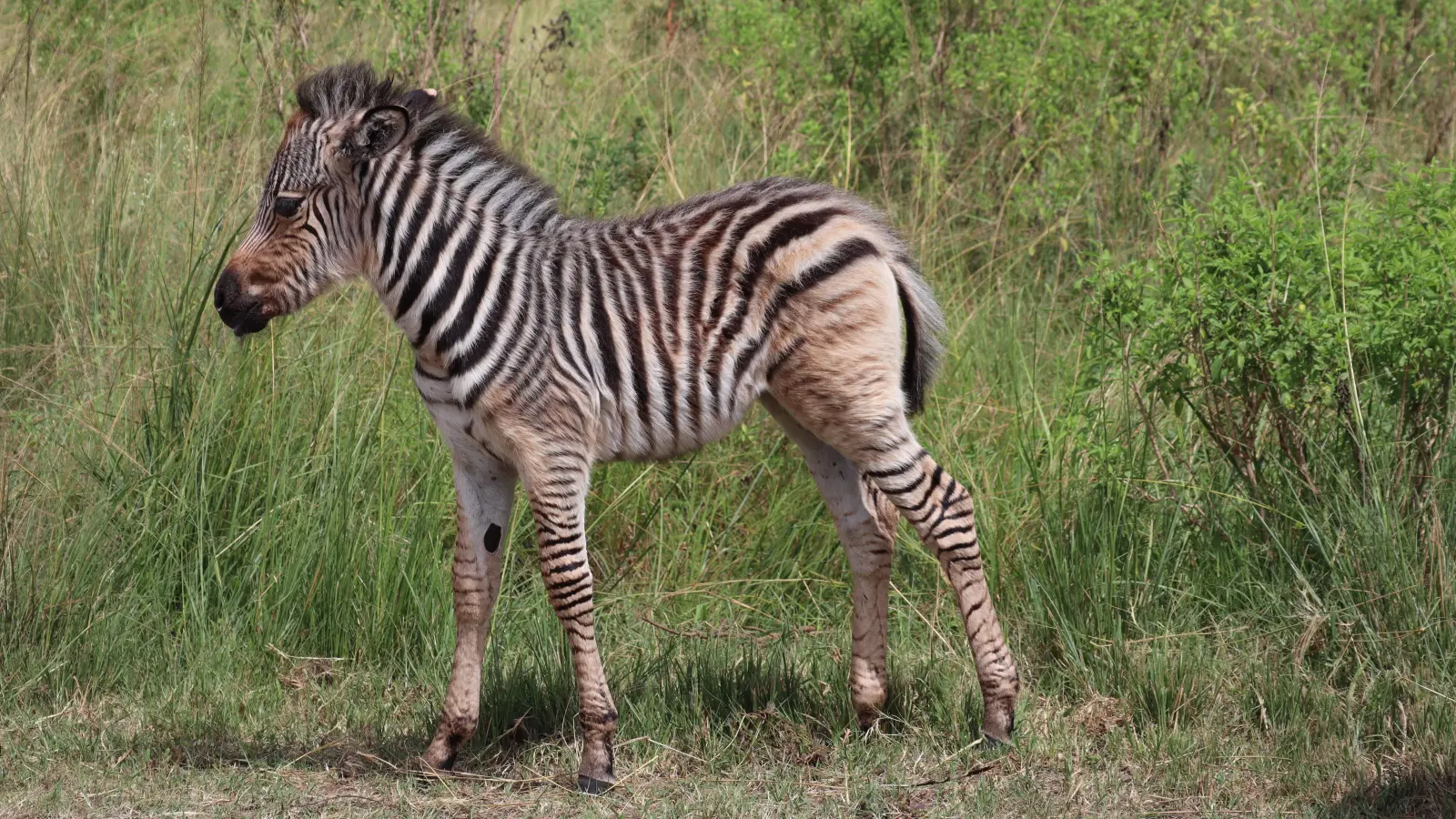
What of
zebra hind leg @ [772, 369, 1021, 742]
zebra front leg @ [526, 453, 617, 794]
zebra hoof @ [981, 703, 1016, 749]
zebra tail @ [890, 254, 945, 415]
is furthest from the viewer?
zebra tail @ [890, 254, 945, 415]

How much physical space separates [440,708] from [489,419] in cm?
138

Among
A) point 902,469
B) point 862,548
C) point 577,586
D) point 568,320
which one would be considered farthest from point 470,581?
point 902,469

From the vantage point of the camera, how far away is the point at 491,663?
6.00 meters

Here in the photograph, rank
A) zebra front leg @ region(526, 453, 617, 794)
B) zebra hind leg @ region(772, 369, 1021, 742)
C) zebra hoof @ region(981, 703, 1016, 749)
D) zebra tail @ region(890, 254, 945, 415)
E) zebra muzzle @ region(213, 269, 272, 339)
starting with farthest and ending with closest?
1. zebra tail @ region(890, 254, 945, 415)
2. zebra hoof @ region(981, 703, 1016, 749)
3. zebra hind leg @ region(772, 369, 1021, 742)
4. zebra muzzle @ region(213, 269, 272, 339)
5. zebra front leg @ region(526, 453, 617, 794)

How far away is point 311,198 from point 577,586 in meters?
1.60

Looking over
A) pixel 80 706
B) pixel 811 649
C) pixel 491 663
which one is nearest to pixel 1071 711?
pixel 811 649

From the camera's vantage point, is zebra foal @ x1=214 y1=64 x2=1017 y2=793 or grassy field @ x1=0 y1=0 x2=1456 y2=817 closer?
zebra foal @ x1=214 y1=64 x2=1017 y2=793

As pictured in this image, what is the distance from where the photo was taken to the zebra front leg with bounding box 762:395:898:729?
18.5 feet

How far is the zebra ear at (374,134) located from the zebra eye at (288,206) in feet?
0.75

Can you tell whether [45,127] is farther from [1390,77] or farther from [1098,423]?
[1390,77]

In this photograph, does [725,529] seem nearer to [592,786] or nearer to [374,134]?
[592,786]

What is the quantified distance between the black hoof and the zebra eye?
2171mm

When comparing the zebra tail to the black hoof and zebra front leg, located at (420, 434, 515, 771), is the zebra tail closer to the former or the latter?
zebra front leg, located at (420, 434, 515, 771)

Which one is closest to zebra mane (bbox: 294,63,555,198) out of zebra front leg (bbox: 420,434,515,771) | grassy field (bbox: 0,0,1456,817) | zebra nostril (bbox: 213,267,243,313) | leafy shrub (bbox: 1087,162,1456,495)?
zebra nostril (bbox: 213,267,243,313)
